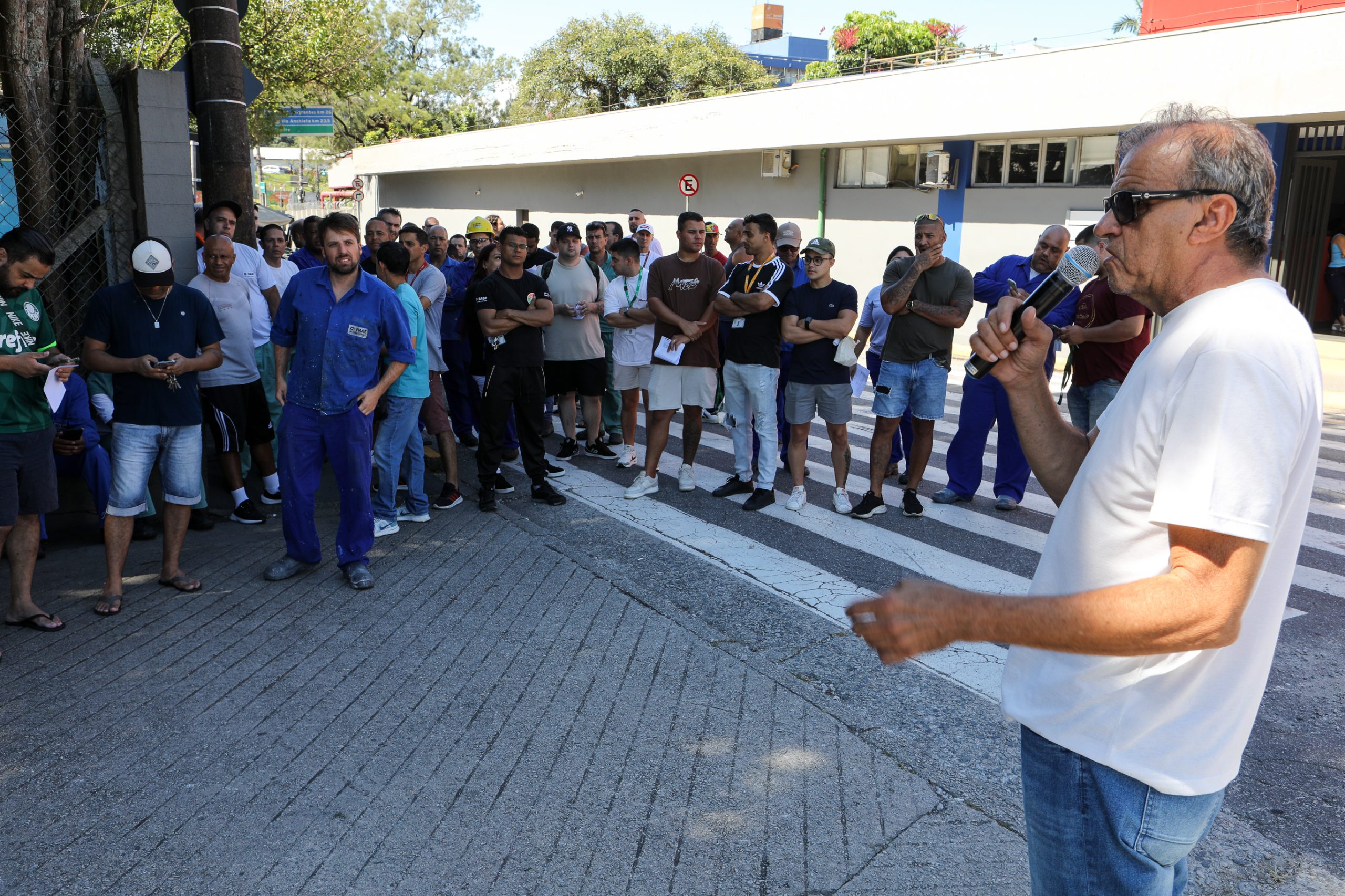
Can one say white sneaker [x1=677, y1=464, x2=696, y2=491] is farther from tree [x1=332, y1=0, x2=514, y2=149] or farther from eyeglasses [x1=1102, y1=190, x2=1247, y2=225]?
tree [x1=332, y1=0, x2=514, y2=149]

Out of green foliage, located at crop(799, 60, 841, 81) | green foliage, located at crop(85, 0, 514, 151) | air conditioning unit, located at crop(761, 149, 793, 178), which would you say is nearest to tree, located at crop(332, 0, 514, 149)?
green foliage, located at crop(85, 0, 514, 151)

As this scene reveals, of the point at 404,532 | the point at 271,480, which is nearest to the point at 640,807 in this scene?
the point at 404,532

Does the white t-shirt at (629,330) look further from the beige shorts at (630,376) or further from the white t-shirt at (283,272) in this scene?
the white t-shirt at (283,272)

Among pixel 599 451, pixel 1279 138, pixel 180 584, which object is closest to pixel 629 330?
pixel 599 451

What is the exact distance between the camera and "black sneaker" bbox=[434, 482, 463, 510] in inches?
301

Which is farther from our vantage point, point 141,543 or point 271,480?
point 271,480

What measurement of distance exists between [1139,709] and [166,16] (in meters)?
29.4

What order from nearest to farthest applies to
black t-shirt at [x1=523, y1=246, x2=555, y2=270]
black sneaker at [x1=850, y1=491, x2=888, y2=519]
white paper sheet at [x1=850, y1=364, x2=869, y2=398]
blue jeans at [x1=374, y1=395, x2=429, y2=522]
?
blue jeans at [x1=374, y1=395, x2=429, y2=522] → black sneaker at [x1=850, y1=491, x2=888, y2=519] → white paper sheet at [x1=850, y1=364, x2=869, y2=398] → black t-shirt at [x1=523, y1=246, x2=555, y2=270]

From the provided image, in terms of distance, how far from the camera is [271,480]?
24.9ft

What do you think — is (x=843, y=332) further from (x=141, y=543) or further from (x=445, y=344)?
(x=141, y=543)

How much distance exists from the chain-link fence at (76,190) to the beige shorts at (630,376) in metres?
4.17

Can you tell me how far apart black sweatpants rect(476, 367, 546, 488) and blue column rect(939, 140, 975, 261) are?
14.4 meters

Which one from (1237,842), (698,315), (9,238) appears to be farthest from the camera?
(698,315)

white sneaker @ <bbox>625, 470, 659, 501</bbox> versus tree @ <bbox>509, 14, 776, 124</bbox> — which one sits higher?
tree @ <bbox>509, 14, 776, 124</bbox>
